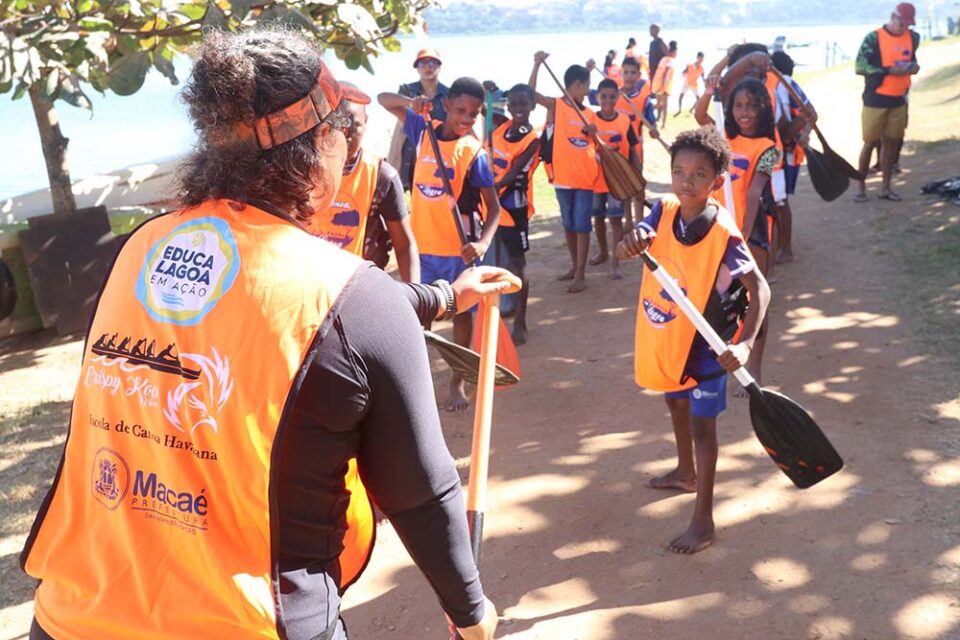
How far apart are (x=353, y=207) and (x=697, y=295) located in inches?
64.9

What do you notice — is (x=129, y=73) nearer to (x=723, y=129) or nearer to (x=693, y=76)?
(x=723, y=129)

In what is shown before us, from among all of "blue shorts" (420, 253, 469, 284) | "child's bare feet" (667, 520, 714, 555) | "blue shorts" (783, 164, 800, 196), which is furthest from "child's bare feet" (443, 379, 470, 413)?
"blue shorts" (783, 164, 800, 196)

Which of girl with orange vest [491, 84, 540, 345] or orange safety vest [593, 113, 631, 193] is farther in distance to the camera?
orange safety vest [593, 113, 631, 193]

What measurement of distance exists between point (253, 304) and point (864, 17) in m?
148

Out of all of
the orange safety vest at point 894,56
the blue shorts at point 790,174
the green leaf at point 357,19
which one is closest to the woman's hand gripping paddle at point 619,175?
the blue shorts at point 790,174

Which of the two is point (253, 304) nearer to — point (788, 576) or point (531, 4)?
point (788, 576)

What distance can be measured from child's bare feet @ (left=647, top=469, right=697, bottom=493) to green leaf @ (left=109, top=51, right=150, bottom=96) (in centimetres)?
325

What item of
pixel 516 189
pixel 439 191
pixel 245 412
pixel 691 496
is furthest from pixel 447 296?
pixel 516 189

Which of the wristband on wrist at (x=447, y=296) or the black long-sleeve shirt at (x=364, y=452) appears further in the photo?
the wristband on wrist at (x=447, y=296)

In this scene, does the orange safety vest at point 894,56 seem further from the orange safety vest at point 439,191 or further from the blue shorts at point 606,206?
the orange safety vest at point 439,191

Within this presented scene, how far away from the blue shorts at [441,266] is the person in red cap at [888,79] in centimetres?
607

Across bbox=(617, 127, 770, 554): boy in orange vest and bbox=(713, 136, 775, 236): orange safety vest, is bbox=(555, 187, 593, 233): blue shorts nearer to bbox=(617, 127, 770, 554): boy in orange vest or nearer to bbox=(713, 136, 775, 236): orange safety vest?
bbox=(713, 136, 775, 236): orange safety vest

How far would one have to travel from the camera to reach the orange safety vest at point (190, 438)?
5.24ft

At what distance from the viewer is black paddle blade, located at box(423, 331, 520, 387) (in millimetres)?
2672
